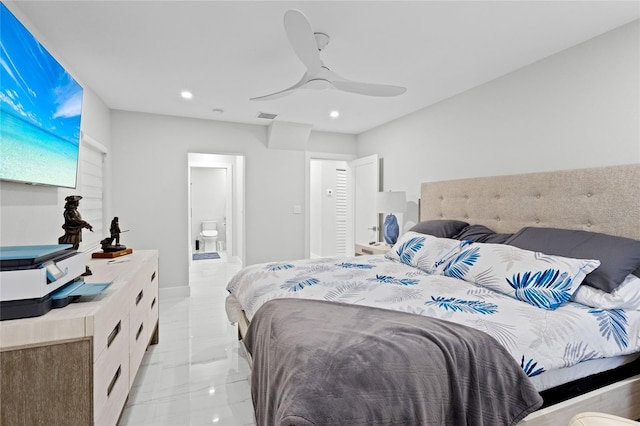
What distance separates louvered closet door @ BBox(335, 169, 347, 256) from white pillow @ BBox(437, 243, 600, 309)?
404cm

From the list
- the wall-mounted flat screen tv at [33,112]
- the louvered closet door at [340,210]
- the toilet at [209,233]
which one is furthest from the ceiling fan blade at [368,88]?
the toilet at [209,233]

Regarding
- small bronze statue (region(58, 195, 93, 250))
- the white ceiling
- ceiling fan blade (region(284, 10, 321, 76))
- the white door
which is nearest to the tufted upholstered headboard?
the white ceiling

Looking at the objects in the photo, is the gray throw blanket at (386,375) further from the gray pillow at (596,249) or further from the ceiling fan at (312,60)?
the ceiling fan at (312,60)

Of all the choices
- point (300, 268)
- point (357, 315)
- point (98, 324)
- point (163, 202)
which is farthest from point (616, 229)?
point (163, 202)

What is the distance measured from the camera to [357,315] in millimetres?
1487

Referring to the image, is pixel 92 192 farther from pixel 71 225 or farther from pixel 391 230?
pixel 391 230

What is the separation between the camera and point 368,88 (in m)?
2.38

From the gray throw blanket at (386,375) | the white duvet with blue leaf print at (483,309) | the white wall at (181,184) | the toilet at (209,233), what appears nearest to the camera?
the gray throw blanket at (386,375)

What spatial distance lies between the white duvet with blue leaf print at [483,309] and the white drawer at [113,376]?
2.26 feet

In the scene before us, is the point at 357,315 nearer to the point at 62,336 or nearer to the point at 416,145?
the point at 62,336

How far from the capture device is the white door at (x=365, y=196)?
476 centimetres

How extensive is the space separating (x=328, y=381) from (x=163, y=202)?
12.7 feet

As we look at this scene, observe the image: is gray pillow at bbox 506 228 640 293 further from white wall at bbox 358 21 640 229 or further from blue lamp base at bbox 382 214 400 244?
blue lamp base at bbox 382 214 400 244

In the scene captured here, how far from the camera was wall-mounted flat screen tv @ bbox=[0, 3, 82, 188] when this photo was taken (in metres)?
1.51
